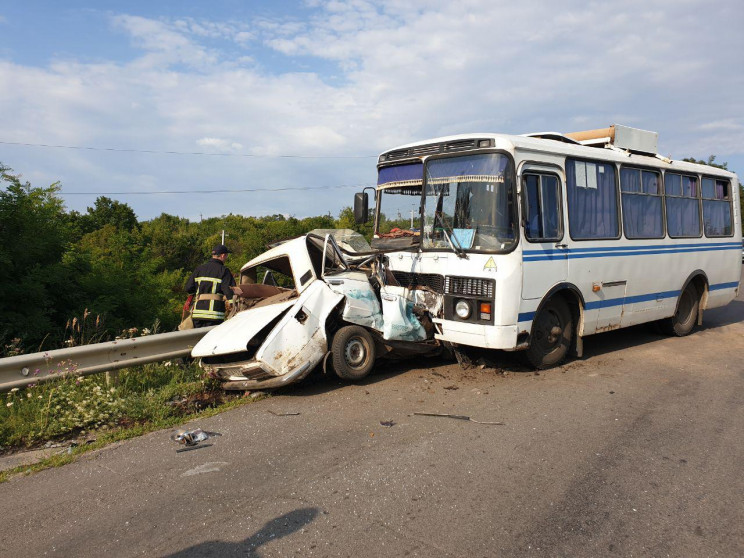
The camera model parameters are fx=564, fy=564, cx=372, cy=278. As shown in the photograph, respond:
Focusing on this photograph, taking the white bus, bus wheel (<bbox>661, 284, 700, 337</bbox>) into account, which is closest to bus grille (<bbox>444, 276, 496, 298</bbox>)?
the white bus

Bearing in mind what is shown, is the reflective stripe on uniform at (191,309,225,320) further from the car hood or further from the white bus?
the white bus

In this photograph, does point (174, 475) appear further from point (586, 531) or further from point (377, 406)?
point (586, 531)

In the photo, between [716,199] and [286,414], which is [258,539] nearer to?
[286,414]

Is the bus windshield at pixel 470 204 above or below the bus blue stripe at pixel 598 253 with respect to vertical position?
above

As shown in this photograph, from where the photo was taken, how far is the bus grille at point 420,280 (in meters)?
6.87

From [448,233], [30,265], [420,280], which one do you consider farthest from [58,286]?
[448,233]

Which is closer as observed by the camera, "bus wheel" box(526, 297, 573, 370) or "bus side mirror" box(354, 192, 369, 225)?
"bus wheel" box(526, 297, 573, 370)

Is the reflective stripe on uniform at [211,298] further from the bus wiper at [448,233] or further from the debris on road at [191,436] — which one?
the bus wiper at [448,233]

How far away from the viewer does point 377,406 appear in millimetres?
5742

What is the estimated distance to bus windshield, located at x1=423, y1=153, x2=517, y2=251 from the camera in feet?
20.9

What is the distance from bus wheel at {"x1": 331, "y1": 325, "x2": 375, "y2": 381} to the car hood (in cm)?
68

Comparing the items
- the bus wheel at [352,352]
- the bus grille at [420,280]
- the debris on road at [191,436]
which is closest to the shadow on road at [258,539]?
the debris on road at [191,436]

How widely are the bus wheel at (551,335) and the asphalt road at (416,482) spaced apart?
0.82 m

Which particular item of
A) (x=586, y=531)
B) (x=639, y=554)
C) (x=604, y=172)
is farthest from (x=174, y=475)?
(x=604, y=172)
